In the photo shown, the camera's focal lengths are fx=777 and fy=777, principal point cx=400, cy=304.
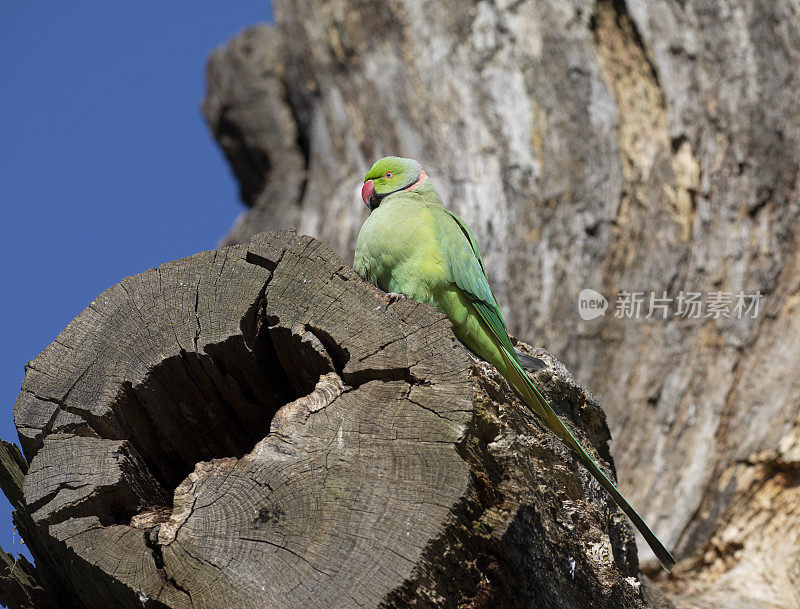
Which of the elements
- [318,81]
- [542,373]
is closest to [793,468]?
[542,373]

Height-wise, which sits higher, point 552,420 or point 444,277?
point 444,277

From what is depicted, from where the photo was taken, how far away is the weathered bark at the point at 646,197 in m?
5.63

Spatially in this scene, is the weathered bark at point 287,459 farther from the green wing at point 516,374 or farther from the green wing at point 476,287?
the green wing at point 476,287

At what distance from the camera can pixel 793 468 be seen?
5539mm

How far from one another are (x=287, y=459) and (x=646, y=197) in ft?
16.1

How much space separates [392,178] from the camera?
14.5 feet

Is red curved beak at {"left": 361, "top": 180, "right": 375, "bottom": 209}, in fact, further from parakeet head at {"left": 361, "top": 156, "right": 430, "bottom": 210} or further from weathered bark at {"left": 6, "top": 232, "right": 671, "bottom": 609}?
weathered bark at {"left": 6, "top": 232, "right": 671, "bottom": 609}

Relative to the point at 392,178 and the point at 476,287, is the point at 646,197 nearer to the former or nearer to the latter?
Result: the point at 392,178

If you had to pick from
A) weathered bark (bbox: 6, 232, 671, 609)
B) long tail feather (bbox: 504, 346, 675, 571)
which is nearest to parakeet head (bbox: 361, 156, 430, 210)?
long tail feather (bbox: 504, 346, 675, 571)

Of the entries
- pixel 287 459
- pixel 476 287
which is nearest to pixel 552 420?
pixel 476 287

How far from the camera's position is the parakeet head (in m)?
4.40

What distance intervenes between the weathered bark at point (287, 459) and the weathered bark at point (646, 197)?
2701 mm

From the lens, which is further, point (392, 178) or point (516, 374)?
point (392, 178)

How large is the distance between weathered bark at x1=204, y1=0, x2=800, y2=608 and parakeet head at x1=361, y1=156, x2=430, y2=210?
1949mm
